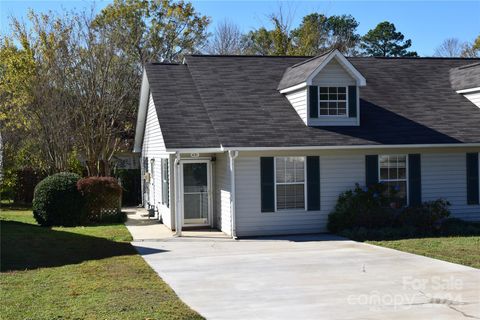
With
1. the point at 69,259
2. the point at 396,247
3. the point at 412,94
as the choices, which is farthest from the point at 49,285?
the point at 412,94

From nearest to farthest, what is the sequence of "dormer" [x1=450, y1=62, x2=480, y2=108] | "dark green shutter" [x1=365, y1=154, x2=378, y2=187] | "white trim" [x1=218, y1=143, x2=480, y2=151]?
"white trim" [x1=218, y1=143, x2=480, y2=151], "dark green shutter" [x1=365, y1=154, x2=378, y2=187], "dormer" [x1=450, y1=62, x2=480, y2=108]

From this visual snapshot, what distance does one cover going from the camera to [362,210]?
54.3 feet

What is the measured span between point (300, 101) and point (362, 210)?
154 inches

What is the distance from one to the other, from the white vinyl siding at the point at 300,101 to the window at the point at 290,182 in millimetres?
1603

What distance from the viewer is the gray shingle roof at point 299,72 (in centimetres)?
1776

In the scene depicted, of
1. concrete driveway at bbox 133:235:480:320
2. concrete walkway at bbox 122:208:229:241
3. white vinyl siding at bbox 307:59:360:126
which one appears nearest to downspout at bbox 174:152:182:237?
concrete walkway at bbox 122:208:229:241

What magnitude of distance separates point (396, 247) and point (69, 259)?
24.9ft

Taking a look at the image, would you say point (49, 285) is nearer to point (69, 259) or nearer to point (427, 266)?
point (69, 259)

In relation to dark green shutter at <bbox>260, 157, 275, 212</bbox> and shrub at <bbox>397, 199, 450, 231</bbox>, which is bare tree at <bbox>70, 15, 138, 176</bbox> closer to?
dark green shutter at <bbox>260, 157, 275, 212</bbox>

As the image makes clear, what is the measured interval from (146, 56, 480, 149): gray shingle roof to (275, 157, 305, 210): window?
0.66m

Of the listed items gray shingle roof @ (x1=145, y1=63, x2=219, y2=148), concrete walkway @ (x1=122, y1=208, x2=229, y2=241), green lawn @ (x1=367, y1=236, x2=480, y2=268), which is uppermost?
gray shingle roof @ (x1=145, y1=63, x2=219, y2=148)

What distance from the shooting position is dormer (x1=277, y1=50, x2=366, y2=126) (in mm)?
17672

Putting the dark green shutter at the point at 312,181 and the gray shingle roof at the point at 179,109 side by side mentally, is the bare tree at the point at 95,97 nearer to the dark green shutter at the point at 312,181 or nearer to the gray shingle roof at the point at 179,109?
the gray shingle roof at the point at 179,109

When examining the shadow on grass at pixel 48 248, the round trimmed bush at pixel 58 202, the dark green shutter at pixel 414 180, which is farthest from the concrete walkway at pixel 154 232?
the dark green shutter at pixel 414 180
